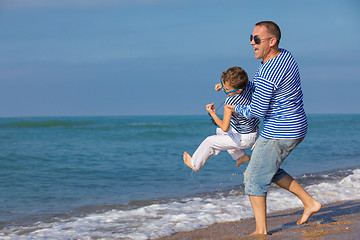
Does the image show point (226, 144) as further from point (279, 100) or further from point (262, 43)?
point (262, 43)

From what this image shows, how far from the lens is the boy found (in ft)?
13.4

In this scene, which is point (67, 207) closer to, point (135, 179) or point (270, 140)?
point (135, 179)

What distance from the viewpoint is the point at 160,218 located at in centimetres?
557

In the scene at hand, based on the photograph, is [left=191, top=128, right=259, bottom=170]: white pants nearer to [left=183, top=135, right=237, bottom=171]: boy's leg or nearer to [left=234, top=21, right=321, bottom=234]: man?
[left=183, top=135, right=237, bottom=171]: boy's leg

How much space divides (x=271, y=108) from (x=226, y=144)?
842mm

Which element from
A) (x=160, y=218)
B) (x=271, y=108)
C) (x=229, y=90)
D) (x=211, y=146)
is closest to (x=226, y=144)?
(x=211, y=146)

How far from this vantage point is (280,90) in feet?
11.9

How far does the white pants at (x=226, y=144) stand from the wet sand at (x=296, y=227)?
76 centimetres

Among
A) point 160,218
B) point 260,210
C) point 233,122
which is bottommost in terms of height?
point 160,218

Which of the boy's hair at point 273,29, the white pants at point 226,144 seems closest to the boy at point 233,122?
the white pants at point 226,144

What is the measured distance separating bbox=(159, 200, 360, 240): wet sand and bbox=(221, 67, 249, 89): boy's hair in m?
1.42

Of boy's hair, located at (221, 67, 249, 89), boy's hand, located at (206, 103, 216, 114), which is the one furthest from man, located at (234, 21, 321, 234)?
boy's hand, located at (206, 103, 216, 114)

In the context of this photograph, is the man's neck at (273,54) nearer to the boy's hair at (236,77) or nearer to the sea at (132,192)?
the boy's hair at (236,77)

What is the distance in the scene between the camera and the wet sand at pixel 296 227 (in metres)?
3.90
